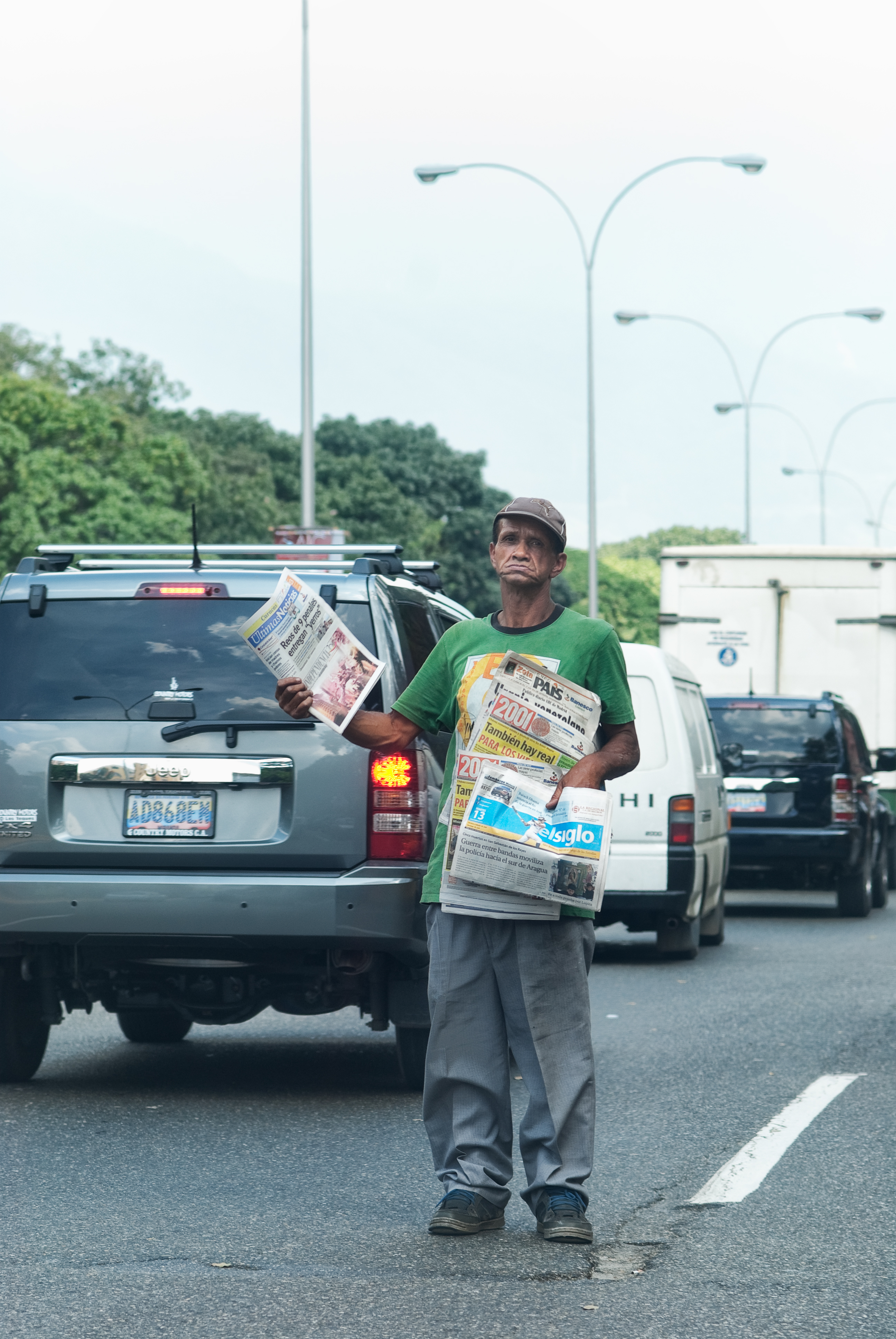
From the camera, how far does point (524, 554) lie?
17.7 feet

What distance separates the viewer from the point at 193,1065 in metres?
8.48

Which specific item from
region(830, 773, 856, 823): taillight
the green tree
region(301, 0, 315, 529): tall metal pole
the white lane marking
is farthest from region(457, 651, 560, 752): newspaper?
the green tree

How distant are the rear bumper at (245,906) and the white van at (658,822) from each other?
541 cm

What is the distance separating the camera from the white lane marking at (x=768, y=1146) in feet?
19.5

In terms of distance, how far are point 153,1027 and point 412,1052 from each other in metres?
2.00

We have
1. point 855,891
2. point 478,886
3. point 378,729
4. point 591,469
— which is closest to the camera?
point 478,886

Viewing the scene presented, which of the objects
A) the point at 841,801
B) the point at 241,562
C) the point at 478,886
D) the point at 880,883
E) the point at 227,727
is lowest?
the point at 880,883

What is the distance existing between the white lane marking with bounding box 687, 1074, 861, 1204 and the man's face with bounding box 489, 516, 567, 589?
6.06 ft

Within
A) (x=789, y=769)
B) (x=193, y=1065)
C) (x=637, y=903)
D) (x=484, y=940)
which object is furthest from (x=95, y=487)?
(x=484, y=940)

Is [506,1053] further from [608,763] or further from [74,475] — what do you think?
[74,475]

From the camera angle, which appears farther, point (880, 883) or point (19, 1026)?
point (880, 883)

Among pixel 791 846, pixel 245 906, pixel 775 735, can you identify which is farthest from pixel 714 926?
pixel 245 906

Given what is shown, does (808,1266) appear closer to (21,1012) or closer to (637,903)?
(21,1012)

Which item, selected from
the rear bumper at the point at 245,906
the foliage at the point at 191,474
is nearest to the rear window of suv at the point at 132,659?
the rear bumper at the point at 245,906
